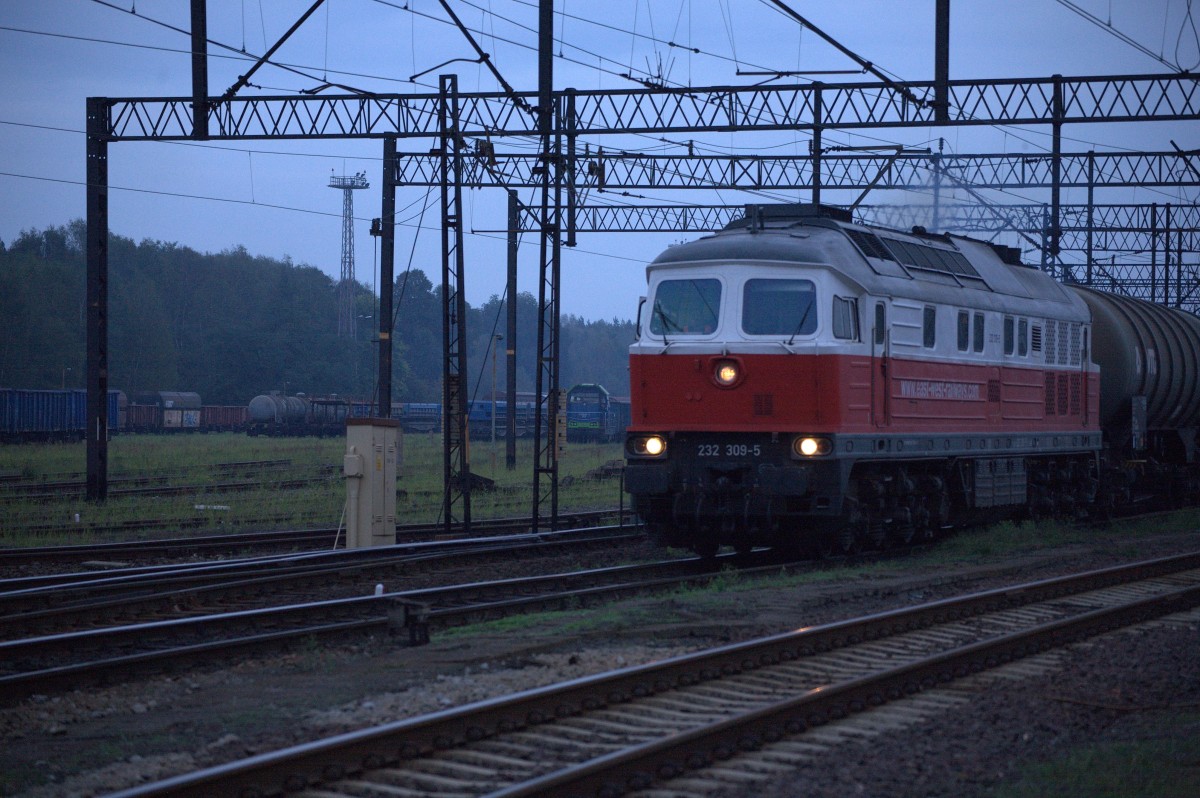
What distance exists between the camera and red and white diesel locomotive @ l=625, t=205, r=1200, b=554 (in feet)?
52.9

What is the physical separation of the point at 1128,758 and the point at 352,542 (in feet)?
45.3

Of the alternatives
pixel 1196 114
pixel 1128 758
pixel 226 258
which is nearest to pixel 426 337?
pixel 226 258

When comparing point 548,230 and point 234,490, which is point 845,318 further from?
point 234,490

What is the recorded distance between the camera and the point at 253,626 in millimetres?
12562

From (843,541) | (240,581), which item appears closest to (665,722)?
(240,581)

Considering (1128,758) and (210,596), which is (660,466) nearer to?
(210,596)

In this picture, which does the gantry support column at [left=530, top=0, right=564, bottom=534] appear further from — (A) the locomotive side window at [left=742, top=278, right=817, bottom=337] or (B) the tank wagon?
(B) the tank wagon

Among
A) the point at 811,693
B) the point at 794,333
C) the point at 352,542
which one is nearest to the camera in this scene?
the point at 811,693

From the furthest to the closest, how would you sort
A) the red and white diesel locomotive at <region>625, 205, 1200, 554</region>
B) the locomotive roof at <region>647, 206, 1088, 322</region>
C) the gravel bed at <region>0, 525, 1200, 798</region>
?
1. the locomotive roof at <region>647, 206, 1088, 322</region>
2. the red and white diesel locomotive at <region>625, 205, 1200, 554</region>
3. the gravel bed at <region>0, 525, 1200, 798</region>

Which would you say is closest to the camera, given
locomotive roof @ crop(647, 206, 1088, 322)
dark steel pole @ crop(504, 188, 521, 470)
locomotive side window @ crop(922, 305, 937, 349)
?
locomotive roof @ crop(647, 206, 1088, 322)

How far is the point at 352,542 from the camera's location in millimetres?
19672

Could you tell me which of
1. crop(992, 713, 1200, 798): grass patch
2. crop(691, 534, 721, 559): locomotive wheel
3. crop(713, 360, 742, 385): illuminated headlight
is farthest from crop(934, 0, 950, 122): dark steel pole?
crop(992, 713, 1200, 798): grass patch

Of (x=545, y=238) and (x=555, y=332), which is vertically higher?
(x=545, y=238)

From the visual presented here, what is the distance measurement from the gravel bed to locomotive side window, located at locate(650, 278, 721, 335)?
4411 mm
